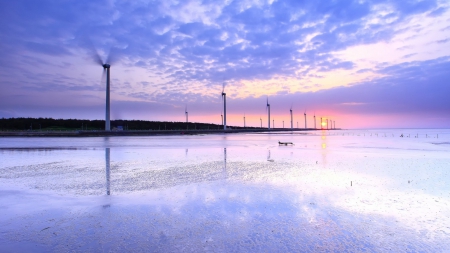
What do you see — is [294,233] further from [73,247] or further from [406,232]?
[73,247]

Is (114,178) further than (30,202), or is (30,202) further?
(114,178)

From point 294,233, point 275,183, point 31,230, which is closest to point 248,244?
point 294,233

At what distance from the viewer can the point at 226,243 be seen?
475cm

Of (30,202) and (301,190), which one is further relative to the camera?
(301,190)

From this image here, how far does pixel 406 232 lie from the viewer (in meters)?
5.24

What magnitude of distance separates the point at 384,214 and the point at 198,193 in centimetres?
466

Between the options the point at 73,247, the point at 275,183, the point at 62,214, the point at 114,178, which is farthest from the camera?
the point at 114,178

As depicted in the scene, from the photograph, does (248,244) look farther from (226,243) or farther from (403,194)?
(403,194)

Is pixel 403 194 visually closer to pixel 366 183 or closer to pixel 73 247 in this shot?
pixel 366 183

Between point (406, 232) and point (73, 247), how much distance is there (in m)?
5.70

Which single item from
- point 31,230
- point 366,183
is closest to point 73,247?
point 31,230

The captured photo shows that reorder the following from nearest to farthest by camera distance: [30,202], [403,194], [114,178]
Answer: [30,202]
[403,194]
[114,178]

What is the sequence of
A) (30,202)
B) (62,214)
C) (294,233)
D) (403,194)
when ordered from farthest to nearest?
1. (403,194)
2. (30,202)
3. (62,214)
4. (294,233)

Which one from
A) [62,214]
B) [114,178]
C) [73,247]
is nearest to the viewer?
[73,247]
